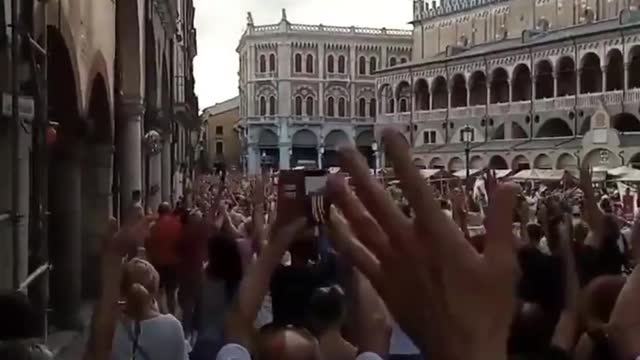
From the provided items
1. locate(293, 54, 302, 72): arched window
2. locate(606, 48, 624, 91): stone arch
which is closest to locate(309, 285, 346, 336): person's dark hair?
locate(606, 48, 624, 91): stone arch

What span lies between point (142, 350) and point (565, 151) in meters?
54.6

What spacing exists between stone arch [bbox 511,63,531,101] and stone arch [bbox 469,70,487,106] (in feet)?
A: 8.13

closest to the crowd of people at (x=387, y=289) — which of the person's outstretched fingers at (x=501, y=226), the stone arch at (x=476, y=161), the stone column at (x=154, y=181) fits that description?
the person's outstretched fingers at (x=501, y=226)

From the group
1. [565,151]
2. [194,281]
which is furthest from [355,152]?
[565,151]

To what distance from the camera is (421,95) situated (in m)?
78.6

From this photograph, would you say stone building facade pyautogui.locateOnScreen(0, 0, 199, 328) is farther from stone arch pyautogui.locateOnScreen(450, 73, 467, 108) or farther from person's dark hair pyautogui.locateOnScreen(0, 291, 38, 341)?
stone arch pyautogui.locateOnScreen(450, 73, 467, 108)

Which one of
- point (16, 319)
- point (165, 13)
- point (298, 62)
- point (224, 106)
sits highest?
point (298, 62)

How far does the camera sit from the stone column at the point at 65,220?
543 inches

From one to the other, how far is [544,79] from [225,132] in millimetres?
58143

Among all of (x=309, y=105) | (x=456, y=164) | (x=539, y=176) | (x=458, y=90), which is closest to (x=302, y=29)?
(x=309, y=105)

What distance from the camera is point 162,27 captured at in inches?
1048

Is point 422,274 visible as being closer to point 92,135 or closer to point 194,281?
point 194,281

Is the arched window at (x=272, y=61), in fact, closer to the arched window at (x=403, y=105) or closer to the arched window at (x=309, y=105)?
the arched window at (x=309, y=105)

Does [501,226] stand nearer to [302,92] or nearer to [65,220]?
[65,220]
